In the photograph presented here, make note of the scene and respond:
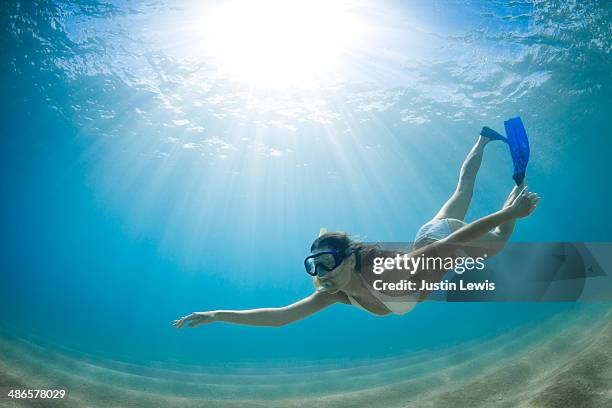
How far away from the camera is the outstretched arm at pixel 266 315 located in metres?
3.92

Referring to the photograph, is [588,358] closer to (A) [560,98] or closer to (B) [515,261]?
(B) [515,261]

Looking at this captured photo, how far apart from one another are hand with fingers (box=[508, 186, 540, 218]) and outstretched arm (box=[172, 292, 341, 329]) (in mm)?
2155

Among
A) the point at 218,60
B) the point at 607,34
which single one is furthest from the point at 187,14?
the point at 607,34

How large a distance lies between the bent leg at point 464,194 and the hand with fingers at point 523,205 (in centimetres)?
160

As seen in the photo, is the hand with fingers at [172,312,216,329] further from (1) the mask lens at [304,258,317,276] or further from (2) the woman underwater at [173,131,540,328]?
(1) the mask lens at [304,258,317,276]

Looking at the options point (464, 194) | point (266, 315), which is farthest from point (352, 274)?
point (464, 194)

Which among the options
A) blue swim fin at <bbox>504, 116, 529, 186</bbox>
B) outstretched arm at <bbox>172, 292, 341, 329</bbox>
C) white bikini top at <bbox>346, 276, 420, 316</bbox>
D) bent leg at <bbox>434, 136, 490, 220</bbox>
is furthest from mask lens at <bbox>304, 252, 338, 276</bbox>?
blue swim fin at <bbox>504, 116, 529, 186</bbox>

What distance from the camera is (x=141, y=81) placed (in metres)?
20.7

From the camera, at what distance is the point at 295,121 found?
967 inches

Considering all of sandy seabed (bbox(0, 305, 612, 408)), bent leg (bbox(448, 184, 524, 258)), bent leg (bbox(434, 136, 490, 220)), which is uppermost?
bent leg (bbox(434, 136, 490, 220))

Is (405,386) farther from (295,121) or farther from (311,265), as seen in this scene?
(295,121)

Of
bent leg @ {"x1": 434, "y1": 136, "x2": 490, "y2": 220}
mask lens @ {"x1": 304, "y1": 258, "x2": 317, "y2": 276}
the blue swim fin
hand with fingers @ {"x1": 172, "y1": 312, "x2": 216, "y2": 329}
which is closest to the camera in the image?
hand with fingers @ {"x1": 172, "y1": 312, "x2": 216, "y2": 329}

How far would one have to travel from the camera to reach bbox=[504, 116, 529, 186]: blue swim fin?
4.70m

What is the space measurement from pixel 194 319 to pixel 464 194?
14.0ft
